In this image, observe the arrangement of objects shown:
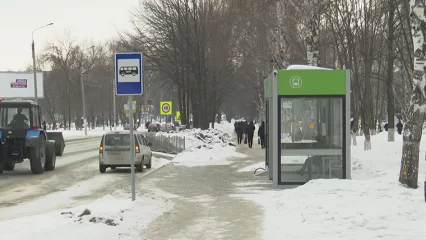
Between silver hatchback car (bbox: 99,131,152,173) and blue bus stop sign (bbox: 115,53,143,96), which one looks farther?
silver hatchback car (bbox: 99,131,152,173)

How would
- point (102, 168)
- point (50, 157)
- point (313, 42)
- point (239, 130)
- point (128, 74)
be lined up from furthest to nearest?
point (239, 130) → point (50, 157) → point (313, 42) → point (102, 168) → point (128, 74)

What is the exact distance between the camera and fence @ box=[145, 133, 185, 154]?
89.7 ft

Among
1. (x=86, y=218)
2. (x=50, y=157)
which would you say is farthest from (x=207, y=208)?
(x=50, y=157)

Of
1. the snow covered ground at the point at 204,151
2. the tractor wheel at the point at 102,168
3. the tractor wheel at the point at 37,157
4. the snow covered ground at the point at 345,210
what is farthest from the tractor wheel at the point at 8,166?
the snow covered ground at the point at 345,210

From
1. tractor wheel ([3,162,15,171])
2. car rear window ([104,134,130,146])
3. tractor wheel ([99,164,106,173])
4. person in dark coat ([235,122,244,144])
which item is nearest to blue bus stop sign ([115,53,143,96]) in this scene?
car rear window ([104,134,130,146])

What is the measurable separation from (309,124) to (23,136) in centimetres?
1047

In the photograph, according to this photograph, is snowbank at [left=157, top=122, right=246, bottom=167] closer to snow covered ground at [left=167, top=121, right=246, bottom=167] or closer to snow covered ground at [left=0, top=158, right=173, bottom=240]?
snow covered ground at [left=167, top=121, right=246, bottom=167]

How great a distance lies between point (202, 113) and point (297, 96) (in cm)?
2457

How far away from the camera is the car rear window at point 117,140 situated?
19.7 m

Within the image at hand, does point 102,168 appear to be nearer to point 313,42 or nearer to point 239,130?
point 313,42

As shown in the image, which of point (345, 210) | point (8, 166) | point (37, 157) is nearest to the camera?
point (345, 210)

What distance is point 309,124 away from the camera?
13.7 metres

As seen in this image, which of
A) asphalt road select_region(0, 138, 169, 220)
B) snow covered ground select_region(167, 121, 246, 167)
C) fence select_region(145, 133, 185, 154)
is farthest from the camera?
fence select_region(145, 133, 185, 154)

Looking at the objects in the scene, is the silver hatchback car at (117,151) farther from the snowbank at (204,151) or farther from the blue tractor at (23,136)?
the snowbank at (204,151)
